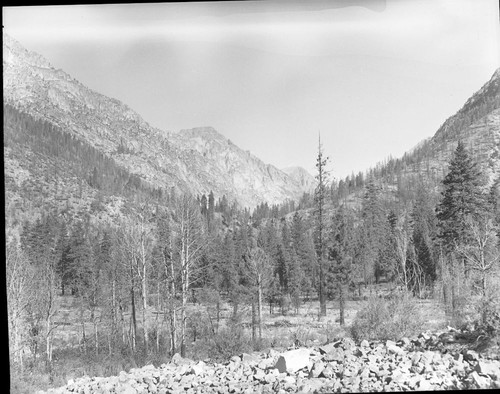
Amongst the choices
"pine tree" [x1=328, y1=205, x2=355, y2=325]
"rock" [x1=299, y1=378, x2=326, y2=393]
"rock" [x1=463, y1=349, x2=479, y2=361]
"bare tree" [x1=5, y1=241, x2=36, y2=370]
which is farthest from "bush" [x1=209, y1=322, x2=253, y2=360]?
"bare tree" [x1=5, y1=241, x2=36, y2=370]

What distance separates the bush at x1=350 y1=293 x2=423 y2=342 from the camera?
608 cm

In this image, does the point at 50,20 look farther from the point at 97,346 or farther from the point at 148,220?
the point at 97,346

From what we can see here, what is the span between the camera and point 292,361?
14.9ft

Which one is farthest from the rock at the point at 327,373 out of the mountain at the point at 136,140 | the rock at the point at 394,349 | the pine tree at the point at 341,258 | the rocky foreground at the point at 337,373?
the mountain at the point at 136,140

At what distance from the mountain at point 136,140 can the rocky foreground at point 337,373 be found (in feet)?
13.9

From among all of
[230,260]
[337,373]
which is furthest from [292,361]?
[230,260]

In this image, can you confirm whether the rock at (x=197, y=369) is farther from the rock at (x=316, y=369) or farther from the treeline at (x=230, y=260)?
the treeline at (x=230, y=260)

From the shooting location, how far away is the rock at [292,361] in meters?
4.50

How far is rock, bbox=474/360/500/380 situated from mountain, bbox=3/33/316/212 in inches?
203

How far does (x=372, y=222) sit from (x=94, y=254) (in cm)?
757

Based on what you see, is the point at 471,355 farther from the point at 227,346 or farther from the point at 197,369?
the point at 227,346

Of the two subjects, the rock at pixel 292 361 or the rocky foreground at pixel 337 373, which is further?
the rock at pixel 292 361

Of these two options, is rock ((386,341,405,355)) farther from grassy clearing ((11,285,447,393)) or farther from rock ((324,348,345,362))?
grassy clearing ((11,285,447,393))

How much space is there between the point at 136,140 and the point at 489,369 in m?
10.3
